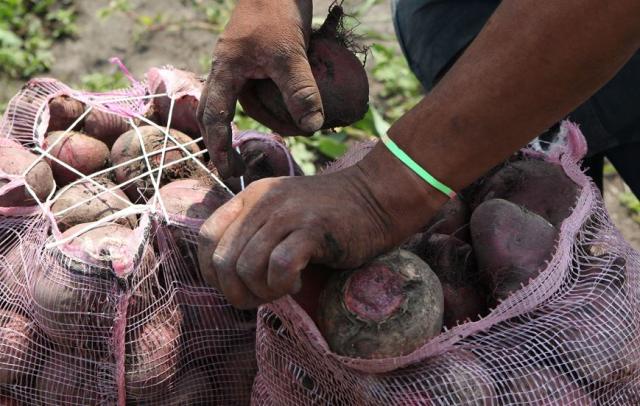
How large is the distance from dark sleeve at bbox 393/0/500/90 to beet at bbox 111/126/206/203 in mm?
1043

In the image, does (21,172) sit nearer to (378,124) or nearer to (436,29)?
(436,29)

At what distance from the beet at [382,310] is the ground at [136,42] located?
287 cm

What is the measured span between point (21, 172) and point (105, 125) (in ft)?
1.35

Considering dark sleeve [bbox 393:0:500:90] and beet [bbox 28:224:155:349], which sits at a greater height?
dark sleeve [bbox 393:0:500:90]

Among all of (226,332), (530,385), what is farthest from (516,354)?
(226,332)

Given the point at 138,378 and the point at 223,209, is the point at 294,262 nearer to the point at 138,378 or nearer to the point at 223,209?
the point at 223,209

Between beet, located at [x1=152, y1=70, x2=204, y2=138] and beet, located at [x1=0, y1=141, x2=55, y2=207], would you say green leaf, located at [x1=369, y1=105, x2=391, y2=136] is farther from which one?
beet, located at [x1=0, y1=141, x2=55, y2=207]

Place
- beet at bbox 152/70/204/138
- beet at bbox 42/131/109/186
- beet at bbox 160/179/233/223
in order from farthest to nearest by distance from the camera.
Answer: beet at bbox 152/70/204/138 → beet at bbox 42/131/109/186 → beet at bbox 160/179/233/223

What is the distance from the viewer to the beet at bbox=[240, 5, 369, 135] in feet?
6.42

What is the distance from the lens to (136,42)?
4.57 meters

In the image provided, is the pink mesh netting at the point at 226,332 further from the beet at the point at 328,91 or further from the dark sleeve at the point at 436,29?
the dark sleeve at the point at 436,29

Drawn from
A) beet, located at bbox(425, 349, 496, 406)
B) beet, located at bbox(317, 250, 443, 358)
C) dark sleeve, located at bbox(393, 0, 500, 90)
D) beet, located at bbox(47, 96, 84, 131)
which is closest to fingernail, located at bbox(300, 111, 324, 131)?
beet, located at bbox(317, 250, 443, 358)

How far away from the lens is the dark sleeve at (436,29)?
2.73 meters

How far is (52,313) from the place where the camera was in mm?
1888
